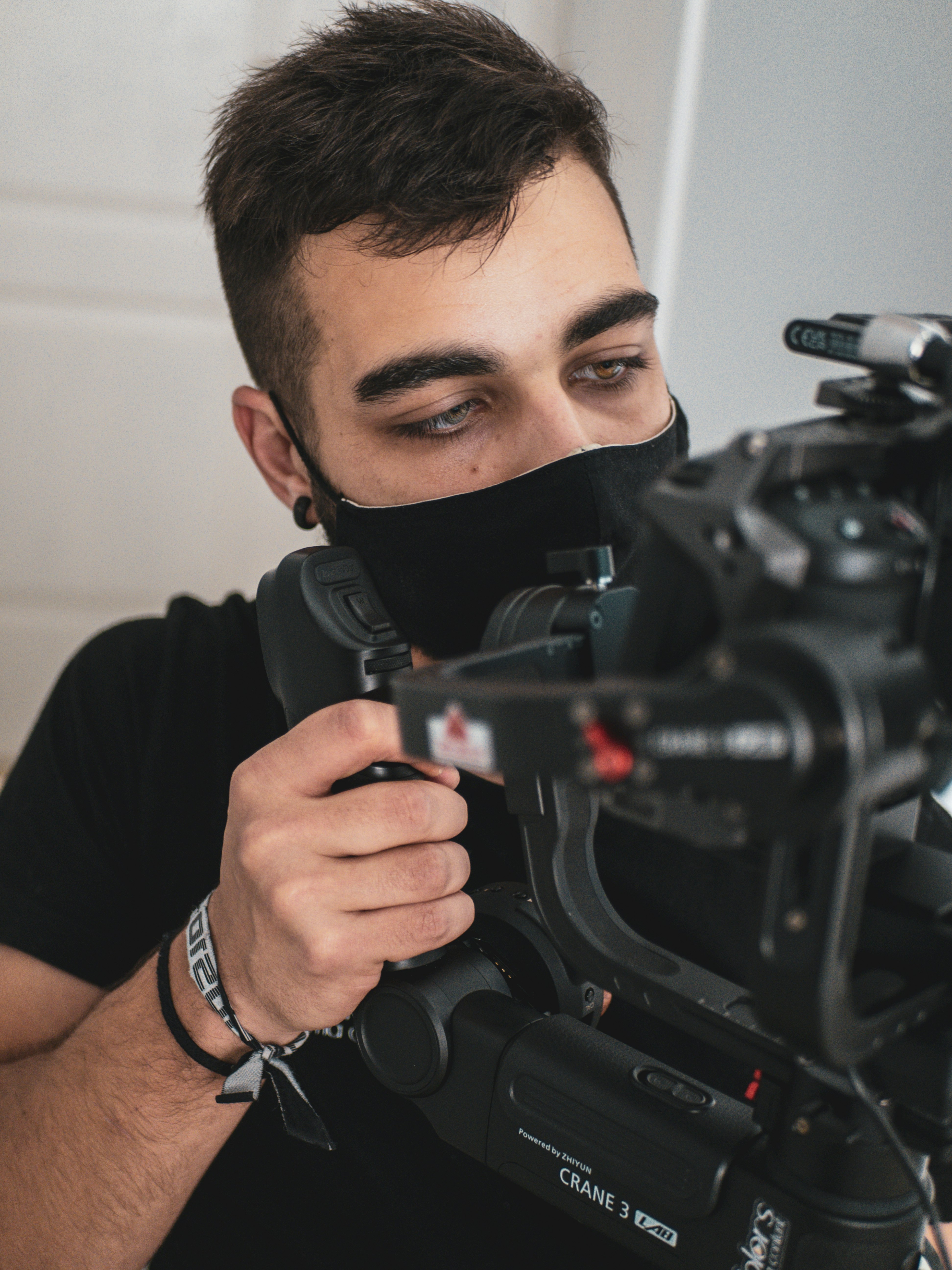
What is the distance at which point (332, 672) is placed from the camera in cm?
81

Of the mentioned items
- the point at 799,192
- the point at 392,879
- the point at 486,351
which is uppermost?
the point at 799,192

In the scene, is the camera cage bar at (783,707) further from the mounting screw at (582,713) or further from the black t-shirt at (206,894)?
the black t-shirt at (206,894)

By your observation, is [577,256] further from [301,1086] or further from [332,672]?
[301,1086]

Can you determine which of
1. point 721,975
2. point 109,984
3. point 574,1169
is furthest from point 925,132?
point 109,984

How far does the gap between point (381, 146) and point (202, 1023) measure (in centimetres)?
82

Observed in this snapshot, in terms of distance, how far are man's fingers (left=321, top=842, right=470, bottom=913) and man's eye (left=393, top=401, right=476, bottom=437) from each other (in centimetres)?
43

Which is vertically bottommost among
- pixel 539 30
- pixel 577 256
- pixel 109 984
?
pixel 109 984

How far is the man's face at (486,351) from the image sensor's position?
982 millimetres

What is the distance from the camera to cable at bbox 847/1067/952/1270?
49 centimetres

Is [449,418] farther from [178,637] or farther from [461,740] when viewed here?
[461,740]

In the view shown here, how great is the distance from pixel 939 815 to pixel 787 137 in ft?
3.48

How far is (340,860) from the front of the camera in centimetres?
76

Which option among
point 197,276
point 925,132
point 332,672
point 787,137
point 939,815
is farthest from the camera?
point 197,276

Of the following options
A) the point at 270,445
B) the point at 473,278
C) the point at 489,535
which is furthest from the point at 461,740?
the point at 270,445
